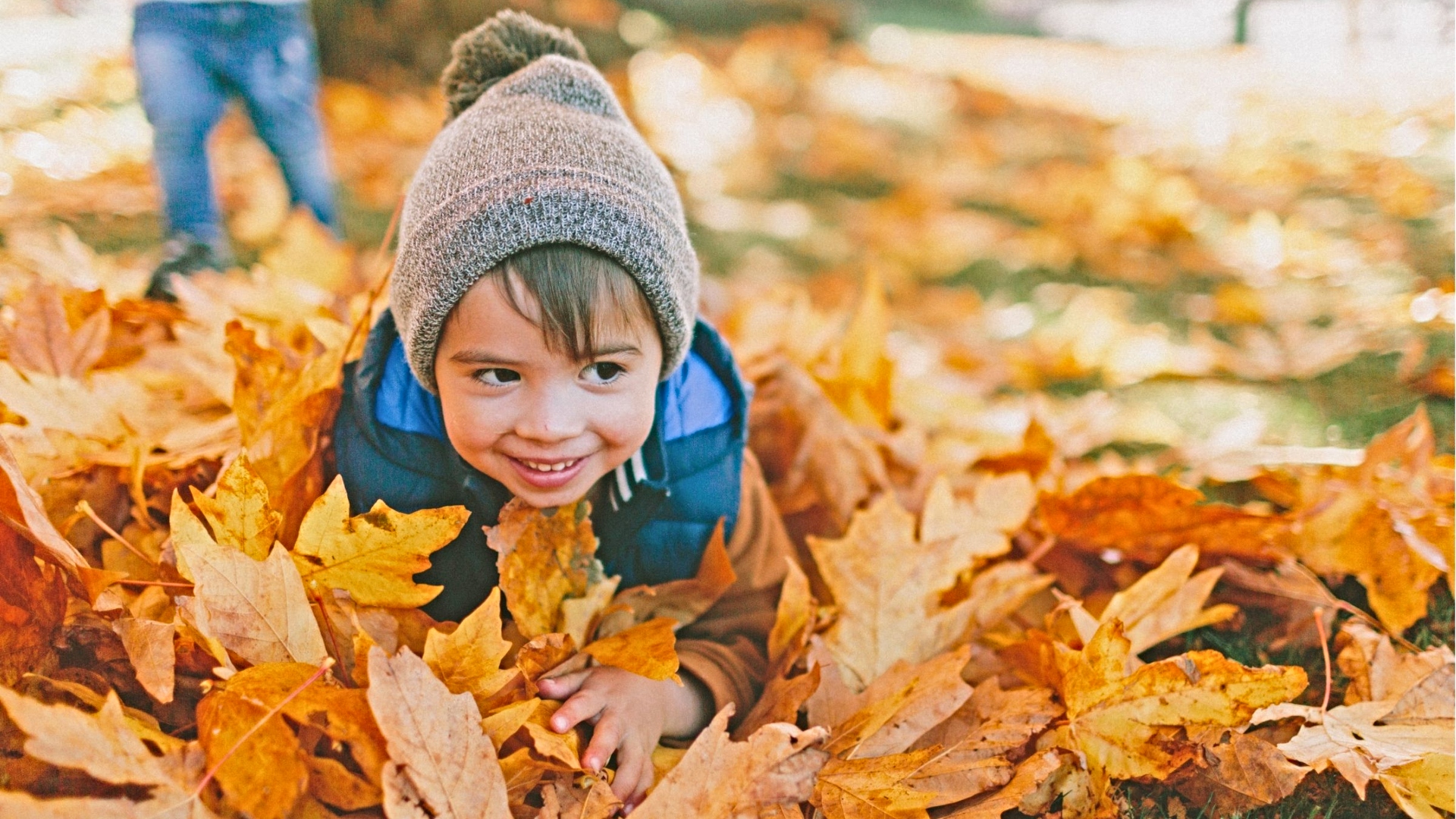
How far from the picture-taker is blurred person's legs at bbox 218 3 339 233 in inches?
93.5

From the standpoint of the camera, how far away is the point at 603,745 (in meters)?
1.14

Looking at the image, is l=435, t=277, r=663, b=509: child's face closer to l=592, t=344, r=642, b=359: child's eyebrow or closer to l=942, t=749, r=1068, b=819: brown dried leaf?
l=592, t=344, r=642, b=359: child's eyebrow

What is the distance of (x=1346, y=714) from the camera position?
1.24m

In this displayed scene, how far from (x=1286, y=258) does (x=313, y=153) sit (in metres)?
2.68

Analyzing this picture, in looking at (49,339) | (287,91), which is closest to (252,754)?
(49,339)

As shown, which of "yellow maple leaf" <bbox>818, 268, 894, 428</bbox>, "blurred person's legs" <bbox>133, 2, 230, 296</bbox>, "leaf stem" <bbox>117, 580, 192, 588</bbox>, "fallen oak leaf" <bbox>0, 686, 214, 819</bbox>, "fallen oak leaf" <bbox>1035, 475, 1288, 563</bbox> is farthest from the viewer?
"blurred person's legs" <bbox>133, 2, 230, 296</bbox>

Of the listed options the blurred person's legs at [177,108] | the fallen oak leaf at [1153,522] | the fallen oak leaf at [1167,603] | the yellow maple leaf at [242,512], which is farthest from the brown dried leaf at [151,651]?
the blurred person's legs at [177,108]

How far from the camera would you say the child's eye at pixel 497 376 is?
1.19 m

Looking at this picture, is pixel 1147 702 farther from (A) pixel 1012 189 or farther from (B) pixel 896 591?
(A) pixel 1012 189

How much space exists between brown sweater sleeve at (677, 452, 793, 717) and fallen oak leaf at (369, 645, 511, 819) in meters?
0.40

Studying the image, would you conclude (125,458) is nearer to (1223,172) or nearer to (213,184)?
(213,184)

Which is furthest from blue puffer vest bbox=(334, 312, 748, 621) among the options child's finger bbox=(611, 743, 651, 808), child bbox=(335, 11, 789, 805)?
child's finger bbox=(611, 743, 651, 808)

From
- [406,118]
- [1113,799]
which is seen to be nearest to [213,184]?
[406,118]

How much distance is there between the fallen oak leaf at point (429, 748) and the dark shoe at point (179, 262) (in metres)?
1.20
